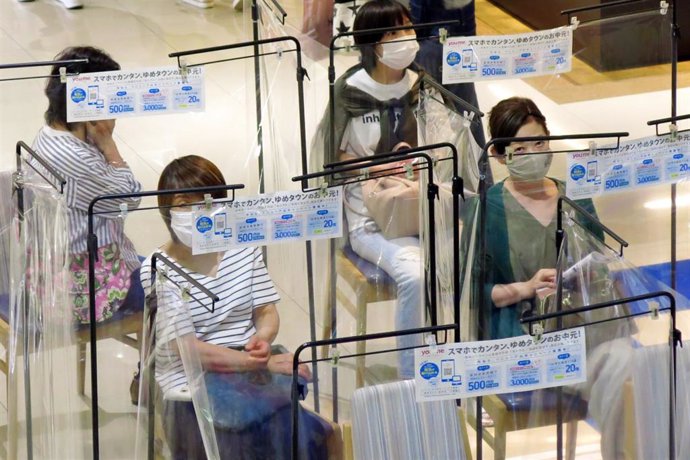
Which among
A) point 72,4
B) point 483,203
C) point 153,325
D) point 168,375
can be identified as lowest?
point 168,375

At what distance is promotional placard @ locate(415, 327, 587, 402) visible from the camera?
8.10 feet

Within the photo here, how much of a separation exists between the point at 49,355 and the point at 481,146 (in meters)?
1.30

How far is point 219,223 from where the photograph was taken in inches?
106

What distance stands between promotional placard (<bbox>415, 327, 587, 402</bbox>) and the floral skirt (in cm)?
95

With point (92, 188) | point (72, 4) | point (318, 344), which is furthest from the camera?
point (72, 4)

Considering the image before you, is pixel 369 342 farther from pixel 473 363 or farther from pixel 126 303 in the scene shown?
pixel 126 303

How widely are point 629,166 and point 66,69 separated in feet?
4.95

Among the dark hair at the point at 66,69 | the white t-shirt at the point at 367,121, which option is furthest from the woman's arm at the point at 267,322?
the dark hair at the point at 66,69

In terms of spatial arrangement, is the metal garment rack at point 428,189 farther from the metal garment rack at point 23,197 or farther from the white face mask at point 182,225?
the metal garment rack at point 23,197

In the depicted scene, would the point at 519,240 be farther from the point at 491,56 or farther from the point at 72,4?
the point at 72,4

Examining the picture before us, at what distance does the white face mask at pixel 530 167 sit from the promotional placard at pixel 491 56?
0.48 metres

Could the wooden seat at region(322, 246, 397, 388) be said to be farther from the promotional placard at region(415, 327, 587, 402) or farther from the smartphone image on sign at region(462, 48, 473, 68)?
the smartphone image on sign at region(462, 48, 473, 68)

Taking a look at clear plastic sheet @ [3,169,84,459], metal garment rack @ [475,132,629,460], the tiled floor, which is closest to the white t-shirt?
the tiled floor

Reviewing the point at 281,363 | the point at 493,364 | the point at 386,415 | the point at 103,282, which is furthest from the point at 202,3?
the point at 493,364
